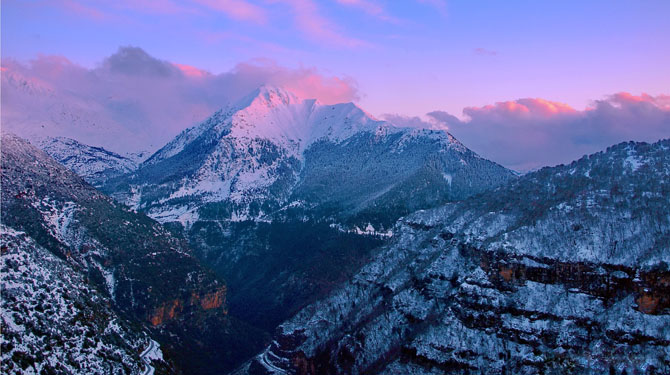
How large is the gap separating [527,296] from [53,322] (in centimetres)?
10072

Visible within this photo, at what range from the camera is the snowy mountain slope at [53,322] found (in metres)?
123

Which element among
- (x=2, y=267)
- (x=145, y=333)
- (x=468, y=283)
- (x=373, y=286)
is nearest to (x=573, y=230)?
(x=468, y=283)

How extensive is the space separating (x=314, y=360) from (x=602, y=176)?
305 ft

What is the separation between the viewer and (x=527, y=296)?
148 meters

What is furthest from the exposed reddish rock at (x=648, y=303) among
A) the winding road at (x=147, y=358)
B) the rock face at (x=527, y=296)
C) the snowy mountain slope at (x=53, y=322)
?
the snowy mountain slope at (x=53, y=322)

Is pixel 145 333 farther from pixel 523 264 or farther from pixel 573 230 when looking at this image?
pixel 573 230

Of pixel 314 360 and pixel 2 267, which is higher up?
pixel 2 267

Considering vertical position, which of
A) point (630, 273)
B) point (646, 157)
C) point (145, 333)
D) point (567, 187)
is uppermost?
point (646, 157)

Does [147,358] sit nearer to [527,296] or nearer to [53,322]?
[53,322]

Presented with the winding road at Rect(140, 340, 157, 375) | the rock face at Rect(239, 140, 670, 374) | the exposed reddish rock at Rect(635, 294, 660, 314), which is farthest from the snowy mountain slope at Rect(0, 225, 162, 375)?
the exposed reddish rock at Rect(635, 294, 660, 314)

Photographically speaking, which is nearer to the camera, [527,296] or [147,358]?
[527,296]

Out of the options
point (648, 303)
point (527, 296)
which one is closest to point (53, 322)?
point (527, 296)

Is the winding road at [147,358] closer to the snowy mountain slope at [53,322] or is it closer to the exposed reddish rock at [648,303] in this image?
the snowy mountain slope at [53,322]

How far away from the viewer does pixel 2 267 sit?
139 metres
